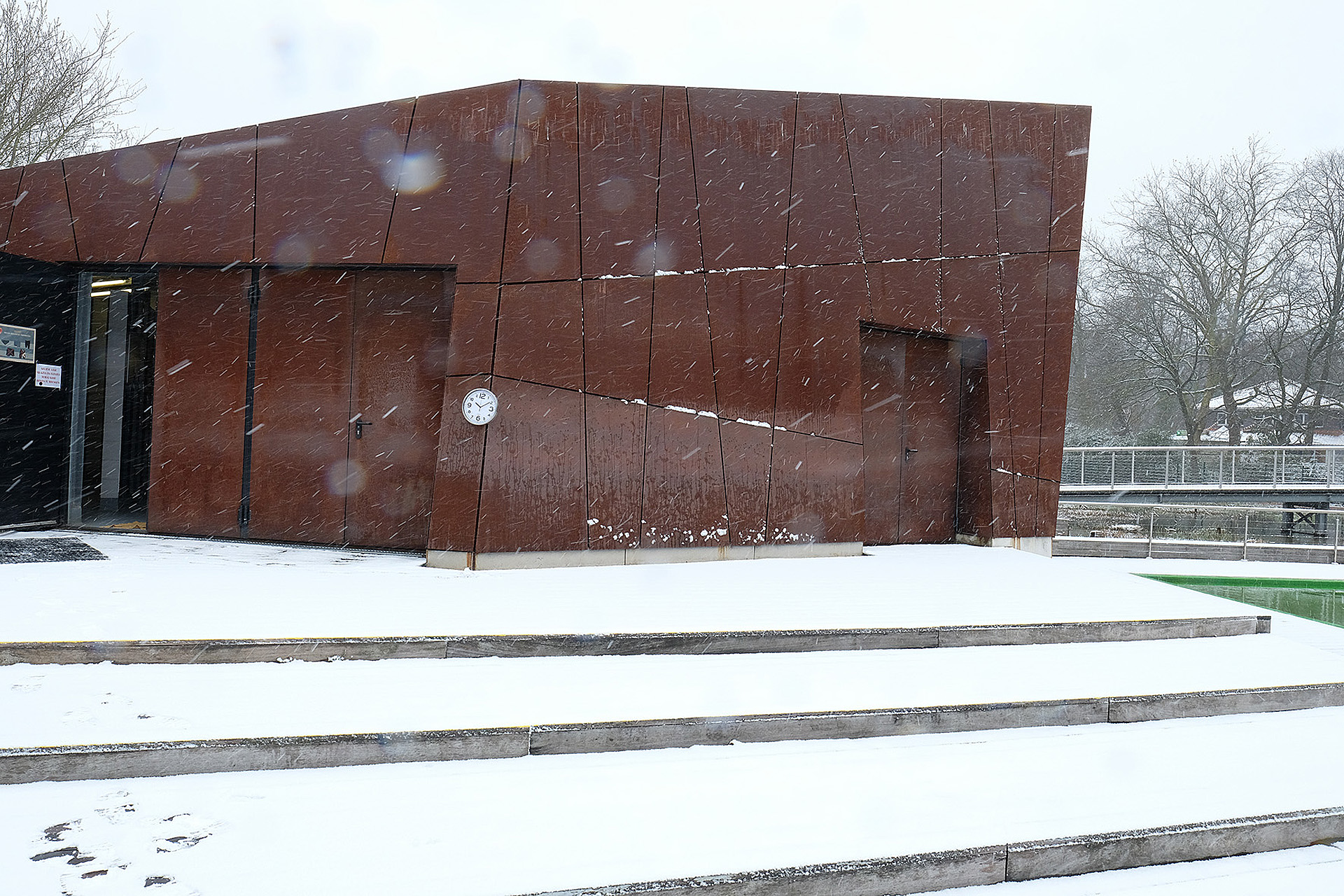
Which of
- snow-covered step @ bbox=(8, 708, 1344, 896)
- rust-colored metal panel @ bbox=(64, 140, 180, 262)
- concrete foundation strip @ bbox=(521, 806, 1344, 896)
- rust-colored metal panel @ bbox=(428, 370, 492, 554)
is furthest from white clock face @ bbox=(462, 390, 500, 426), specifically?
concrete foundation strip @ bbox=(521, 806, 1344, 896)

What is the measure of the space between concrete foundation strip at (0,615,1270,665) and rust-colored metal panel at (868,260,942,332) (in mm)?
3567

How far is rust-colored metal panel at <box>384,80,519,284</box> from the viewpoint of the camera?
639cm

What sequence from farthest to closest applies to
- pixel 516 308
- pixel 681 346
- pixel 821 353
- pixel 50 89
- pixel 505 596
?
pixel 50 89 < pixel 821 353 < pixel 681 346 < pixel 516 308 < pixel 505 596

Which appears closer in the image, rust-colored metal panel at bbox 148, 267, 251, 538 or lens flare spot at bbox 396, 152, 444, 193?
lens flare spot at bbox 396, 152, 444, 193

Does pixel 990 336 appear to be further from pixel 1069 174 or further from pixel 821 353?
pixel 821 353

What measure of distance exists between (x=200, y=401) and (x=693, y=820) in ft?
21.6

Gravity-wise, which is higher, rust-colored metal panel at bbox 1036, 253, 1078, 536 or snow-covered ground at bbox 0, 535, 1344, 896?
rust-colored metal panel at bbox 1036, 253, 1078, 536

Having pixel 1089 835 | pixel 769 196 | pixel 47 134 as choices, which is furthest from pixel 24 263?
pixel 47 134

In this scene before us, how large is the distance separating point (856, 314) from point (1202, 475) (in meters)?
13.7

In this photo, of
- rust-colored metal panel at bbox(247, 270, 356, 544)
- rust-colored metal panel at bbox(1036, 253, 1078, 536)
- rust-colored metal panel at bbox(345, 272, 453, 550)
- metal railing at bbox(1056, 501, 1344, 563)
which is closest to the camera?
rust-colored metal panel at bbox(345, 272, 453, 550)

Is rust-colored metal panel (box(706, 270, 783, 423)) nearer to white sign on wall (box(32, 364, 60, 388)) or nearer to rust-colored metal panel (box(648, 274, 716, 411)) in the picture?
rust-colored metal panel (box(648, 274, 716, 411))

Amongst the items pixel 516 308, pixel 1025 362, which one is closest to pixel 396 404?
pixel 516 308

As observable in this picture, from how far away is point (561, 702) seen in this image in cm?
342

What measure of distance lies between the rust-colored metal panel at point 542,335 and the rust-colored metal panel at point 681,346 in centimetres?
66
